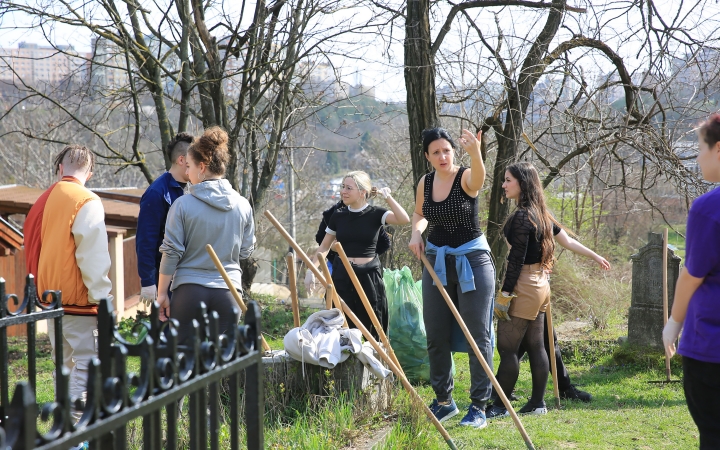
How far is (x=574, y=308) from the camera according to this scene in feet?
Result: 31.0

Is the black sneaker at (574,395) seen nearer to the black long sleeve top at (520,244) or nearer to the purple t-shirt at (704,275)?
the black long sleeve top at (520,244)

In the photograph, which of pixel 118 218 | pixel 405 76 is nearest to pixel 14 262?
pixel 118 218

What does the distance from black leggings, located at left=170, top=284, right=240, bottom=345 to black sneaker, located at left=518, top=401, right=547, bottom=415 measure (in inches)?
86.4

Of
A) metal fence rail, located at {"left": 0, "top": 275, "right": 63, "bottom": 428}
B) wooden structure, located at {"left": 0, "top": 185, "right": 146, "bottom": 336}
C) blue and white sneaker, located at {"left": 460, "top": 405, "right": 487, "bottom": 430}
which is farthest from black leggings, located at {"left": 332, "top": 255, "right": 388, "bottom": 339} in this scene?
wooden structure, located at {"left": 0, "top": 185, "right": 146, "bottom": 336}

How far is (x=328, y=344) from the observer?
13.1ft

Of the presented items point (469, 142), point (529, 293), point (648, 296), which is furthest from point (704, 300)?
point (648, 296)

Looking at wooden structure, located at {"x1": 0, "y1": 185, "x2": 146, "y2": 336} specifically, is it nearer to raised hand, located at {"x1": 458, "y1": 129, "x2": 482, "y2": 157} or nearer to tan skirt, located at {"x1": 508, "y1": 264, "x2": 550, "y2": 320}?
tan skirt, located at {"x1": 508, "y1": 264, "x2": 550, "y2": 320}

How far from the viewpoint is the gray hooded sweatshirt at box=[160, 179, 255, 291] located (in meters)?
3.65

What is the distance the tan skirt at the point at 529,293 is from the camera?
4.54m

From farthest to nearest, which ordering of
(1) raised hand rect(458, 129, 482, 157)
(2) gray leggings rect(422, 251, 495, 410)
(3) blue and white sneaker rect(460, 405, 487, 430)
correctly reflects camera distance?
(2) gray leggings rect(422, 251, 495, 410)
(3) blue and white sneaker rect(460, 405, 487, 430)
(1) raised hand rect(458, 129, 482, 157)

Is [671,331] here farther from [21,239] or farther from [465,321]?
[21,239]

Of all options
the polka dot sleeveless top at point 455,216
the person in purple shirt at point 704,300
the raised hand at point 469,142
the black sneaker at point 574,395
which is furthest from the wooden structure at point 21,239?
the person in purple shirt at point 704,300

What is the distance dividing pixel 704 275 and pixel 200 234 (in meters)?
2.44

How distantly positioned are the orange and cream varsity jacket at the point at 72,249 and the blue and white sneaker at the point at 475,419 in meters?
2.29
